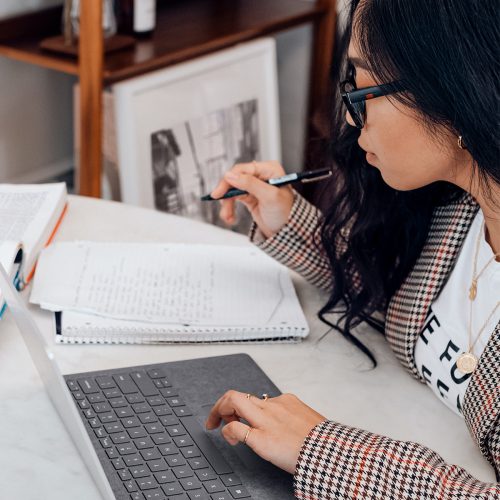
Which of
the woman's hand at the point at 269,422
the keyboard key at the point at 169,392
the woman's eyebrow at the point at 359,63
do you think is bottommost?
the keyboard key at the point at 169,392

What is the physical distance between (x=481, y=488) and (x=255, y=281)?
517 mm

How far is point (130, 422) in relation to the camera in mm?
966

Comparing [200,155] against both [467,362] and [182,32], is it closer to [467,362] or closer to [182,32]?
[182,32]

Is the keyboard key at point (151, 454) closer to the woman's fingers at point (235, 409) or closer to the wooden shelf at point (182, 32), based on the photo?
the woman's fingers at point (235, 409)

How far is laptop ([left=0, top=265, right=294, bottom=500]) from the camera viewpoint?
862mm

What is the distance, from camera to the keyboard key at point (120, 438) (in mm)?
932

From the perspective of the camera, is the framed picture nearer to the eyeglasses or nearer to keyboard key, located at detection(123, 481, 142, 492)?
the eyeglasses

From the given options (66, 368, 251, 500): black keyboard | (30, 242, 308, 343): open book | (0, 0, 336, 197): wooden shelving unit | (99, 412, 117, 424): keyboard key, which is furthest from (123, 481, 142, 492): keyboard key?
(0, 0, 336, 197): wooden shelving unit

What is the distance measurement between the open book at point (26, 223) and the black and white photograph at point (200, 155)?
0.81 meters

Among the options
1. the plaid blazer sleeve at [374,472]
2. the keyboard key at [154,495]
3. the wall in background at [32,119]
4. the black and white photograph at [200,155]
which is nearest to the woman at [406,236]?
the plaid blazer sleeve at [374,472]

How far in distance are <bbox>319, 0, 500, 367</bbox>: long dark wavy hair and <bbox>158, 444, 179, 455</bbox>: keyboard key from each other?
337mm

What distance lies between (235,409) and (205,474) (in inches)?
3.4

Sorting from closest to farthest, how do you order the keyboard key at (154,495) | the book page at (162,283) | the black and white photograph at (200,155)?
the keyboard key at (154,495), the book page at (162,283), the black and white photograph at (200,155)

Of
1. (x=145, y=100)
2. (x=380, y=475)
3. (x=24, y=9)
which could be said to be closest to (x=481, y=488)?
(x=380, y=475)
